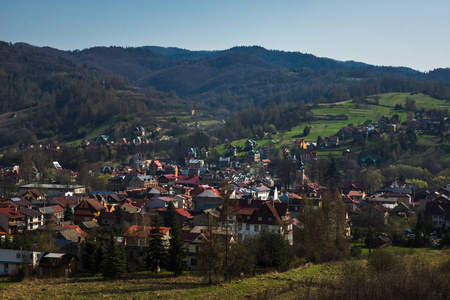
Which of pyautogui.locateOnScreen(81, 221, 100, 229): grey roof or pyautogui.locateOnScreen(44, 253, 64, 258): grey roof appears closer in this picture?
pyautogui.locateOnScreen(44, 253, 64, 258): grey roof

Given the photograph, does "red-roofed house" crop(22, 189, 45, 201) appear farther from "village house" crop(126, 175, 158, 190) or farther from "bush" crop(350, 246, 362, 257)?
"bush" crop(350, 246, 362, 257)

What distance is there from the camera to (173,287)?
3253cm

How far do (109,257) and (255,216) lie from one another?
43.6ft

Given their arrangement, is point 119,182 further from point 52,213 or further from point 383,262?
point 383,262

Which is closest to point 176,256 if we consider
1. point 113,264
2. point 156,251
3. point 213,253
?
point 156,251

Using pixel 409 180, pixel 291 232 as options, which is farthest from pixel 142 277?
pixel 409 180

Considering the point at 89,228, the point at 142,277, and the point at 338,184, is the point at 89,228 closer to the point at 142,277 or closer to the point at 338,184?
the point at 142,277

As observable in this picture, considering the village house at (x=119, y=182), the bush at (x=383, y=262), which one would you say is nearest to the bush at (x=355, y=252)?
the bush at (x=383, y=262)

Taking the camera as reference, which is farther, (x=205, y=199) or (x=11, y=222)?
(x=205, y=199)

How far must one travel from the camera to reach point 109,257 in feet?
117

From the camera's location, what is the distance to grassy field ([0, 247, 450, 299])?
3015cm

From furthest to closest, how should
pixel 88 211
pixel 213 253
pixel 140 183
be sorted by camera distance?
1. pixel 140 183
2. pixel 88 211
3. pixel 213 253

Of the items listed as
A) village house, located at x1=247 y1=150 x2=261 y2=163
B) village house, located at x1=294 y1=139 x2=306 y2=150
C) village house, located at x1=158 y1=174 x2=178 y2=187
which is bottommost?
village house, located at x1=158 y1=174 x2=178 y2=187

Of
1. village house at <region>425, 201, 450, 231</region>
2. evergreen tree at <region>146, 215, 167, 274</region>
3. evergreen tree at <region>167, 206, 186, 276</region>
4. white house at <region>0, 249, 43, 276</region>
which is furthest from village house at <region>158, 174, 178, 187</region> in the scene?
evergreen tree at <region>167, 206, 186, 276</region>
